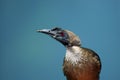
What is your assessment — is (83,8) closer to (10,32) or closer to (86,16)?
(86,16)

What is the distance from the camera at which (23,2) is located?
4.38 feet

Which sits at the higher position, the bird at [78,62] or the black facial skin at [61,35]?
the black facial skin at [61,35]

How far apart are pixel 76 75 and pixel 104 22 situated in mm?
428

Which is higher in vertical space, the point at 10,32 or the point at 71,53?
the point at 10,32

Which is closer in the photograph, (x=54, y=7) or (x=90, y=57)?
(x=90, y=57)

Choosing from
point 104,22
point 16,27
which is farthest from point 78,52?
point 16,27

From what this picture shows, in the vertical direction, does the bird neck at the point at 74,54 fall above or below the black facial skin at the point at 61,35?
below

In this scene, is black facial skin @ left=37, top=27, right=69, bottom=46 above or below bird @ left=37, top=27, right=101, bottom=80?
above

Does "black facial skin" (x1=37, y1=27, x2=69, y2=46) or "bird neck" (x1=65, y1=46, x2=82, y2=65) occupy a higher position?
"black facial skin" (x1=37, y1=27, x2=69, y2=46)

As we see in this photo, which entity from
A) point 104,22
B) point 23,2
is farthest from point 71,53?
point 23,2

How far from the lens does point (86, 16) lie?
1279 mm

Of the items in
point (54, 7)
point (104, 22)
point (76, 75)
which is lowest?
point (76, 75)

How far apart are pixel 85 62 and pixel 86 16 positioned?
1.37ft

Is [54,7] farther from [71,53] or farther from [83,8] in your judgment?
[71,53]
